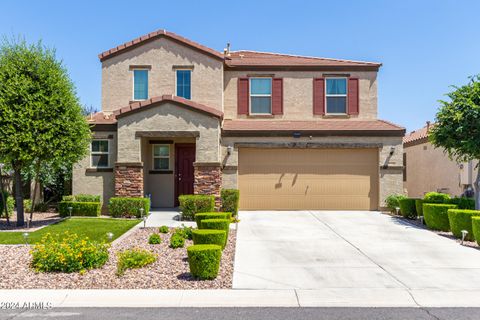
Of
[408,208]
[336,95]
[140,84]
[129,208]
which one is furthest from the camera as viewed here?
[336,95]

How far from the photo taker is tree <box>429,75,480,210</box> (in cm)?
1373

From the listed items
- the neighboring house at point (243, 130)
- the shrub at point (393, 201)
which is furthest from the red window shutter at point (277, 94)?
the shrub at point (393, 201)

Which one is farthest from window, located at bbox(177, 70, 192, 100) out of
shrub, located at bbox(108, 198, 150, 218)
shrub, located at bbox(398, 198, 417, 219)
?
shrub, located at bbox(398, 198, 417, 219)

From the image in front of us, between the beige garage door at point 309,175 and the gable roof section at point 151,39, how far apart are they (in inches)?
196

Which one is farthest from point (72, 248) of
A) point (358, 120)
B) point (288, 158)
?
point (358, 120)

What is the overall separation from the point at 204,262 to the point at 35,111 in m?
8.47

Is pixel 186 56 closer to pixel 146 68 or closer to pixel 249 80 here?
pixel 146 68

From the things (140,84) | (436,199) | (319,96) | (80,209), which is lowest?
(80,209)

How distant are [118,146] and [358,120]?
444 inches

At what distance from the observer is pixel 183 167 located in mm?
18922

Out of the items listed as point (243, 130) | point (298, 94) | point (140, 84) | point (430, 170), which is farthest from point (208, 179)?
point (430, 170)

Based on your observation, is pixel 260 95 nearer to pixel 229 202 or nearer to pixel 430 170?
pixel 229 202

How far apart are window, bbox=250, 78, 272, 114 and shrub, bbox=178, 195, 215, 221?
6.09m

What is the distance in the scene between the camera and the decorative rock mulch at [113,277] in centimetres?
767
